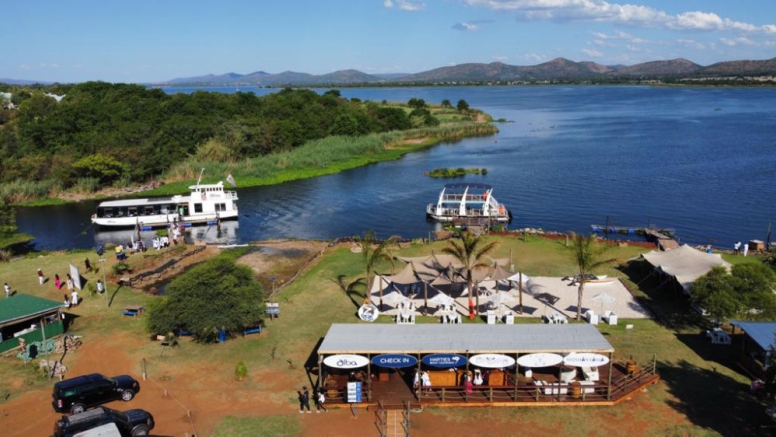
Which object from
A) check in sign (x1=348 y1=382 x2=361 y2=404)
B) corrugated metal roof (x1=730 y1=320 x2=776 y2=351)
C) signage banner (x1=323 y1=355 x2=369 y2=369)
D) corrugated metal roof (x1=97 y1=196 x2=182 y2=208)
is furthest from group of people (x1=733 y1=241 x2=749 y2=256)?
corrugated metal roof (x1=97 y1=196 x2=182 y2=208)

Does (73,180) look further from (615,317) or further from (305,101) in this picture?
(615,317)

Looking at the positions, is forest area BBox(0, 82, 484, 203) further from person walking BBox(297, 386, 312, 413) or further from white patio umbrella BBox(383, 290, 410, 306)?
person walking BBox(297, 386, 312, 413)

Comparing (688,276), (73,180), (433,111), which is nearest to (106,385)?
(688,276)

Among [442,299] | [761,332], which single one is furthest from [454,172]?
[761,332]

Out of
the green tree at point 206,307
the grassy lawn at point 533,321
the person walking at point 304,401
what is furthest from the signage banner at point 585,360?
the green tree at point 206,307

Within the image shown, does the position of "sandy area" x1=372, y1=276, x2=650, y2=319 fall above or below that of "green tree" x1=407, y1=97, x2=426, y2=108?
below

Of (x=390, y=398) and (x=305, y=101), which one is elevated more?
(x=305, y=101)

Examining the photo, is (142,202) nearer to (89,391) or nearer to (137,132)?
(137,132)
